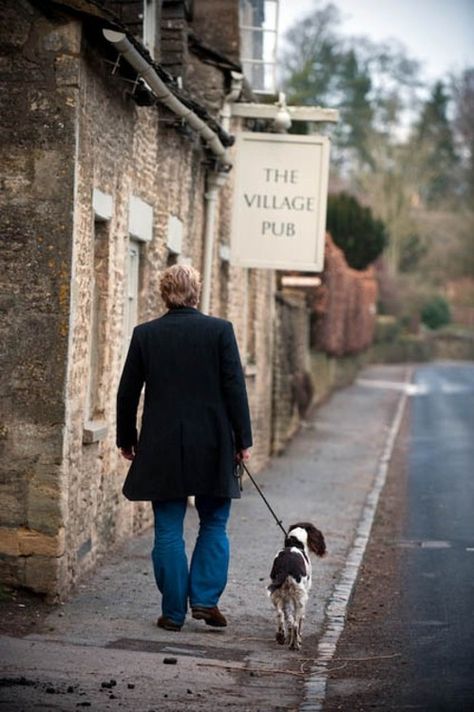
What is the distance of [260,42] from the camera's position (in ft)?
70.1

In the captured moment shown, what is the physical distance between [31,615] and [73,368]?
5.39 ft

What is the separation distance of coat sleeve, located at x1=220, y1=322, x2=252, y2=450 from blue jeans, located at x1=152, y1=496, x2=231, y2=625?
430 millimetres

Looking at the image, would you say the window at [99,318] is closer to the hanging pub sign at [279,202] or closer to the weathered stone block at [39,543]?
the weathered stone block at [39,543]

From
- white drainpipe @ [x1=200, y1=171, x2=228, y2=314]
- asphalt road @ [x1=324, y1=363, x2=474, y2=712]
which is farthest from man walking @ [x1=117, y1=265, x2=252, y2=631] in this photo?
white drainpipe @ [x1=200, y1=171, x2=228, y2=314]

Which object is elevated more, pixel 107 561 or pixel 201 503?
pixel 201 503

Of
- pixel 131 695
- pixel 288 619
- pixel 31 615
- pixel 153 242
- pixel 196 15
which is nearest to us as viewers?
pixel 131 695

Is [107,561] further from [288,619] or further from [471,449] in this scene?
[471,449]

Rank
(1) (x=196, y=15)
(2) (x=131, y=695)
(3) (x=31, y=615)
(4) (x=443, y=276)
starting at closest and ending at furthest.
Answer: (2) (x=131, y=695)
(3) (x=31, y=615)
(1) (x=196, y=15)
(4) (x=443, y=276)

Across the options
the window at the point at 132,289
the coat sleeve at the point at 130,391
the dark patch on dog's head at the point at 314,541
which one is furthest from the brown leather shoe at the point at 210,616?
the window at the point at 132,289

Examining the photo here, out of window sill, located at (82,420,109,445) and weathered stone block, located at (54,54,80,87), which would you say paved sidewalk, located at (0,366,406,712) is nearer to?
window sill, located at (82,420,109,445)

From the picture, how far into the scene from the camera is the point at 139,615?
964 centimetres

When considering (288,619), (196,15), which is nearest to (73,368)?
(288,619)

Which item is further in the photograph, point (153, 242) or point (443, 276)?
point (443, 276)

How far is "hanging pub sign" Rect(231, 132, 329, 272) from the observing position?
58.3ft
